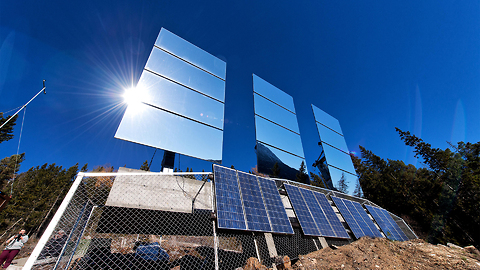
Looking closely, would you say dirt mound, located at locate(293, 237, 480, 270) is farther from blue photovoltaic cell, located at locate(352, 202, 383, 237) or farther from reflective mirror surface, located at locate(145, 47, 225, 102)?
reflective mirror surface, located at locate(145, 47, 225, 102)

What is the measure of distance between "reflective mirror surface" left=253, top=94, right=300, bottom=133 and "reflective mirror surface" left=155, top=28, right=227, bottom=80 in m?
2.84

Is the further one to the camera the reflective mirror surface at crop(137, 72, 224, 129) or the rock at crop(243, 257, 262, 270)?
the reflective mirror surface at crop(137, 72, 224, 129)

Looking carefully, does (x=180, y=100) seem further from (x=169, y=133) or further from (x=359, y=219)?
(x=359, y=219)

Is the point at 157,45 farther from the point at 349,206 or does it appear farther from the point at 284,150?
the point at 349,206

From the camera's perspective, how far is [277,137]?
10602mm

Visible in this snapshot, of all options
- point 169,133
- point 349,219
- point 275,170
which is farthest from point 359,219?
point 169,133

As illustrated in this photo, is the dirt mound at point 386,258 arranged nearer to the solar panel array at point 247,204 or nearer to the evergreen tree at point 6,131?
the solar panel array at point 247,204

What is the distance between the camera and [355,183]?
1239cm

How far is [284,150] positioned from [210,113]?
5054 millimetres

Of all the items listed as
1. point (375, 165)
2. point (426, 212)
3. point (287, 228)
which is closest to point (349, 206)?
point (287, 228)

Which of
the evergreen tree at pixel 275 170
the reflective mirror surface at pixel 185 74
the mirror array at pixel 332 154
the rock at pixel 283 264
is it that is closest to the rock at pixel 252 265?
the rock at pixel 283 264

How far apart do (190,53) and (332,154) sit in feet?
38.0

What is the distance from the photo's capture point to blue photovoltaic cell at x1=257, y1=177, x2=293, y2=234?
5211mm

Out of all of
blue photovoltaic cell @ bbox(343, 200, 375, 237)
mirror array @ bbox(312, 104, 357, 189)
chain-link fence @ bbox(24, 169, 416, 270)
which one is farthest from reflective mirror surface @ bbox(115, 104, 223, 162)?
mirror array @ bbox(312, 104, 357, 189)
